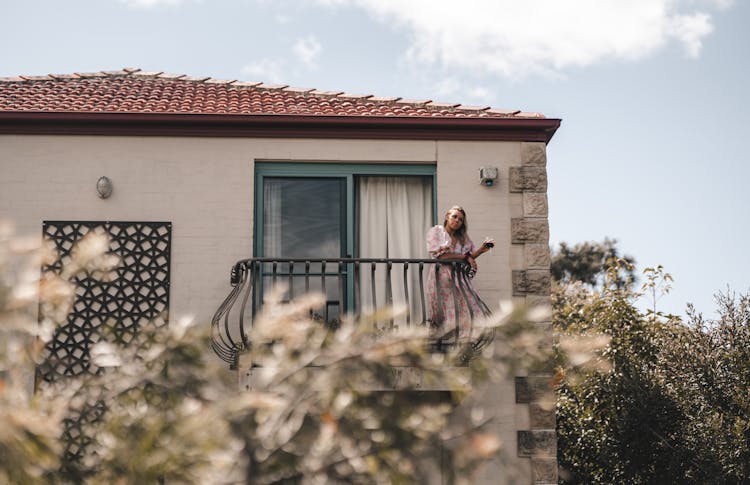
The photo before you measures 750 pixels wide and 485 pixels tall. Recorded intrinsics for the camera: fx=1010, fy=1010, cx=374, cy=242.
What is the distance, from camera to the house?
32.9 ft

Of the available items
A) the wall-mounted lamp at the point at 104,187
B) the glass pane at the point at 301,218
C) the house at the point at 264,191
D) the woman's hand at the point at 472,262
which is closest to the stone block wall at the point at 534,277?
the house at the point at 264,191

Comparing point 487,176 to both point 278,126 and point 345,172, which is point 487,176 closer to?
point 345,172

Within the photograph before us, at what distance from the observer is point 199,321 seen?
984 centimetres

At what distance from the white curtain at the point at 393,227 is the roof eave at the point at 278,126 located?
0.52 metres

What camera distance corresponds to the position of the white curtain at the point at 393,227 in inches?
401

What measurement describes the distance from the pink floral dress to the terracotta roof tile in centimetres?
149

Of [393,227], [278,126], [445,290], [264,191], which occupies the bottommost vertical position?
A: [445,290]

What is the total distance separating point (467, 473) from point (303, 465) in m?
0.65

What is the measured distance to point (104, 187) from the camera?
10.1 meters

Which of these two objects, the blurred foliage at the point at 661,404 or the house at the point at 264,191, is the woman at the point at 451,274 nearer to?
the house at the point at 264,191

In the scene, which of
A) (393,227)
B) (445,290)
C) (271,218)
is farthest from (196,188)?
(445,290)

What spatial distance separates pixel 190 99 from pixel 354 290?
10.6ft

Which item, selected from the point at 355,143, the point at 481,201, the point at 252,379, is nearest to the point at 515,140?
the point at 481,201

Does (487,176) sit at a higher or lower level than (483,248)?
higher
